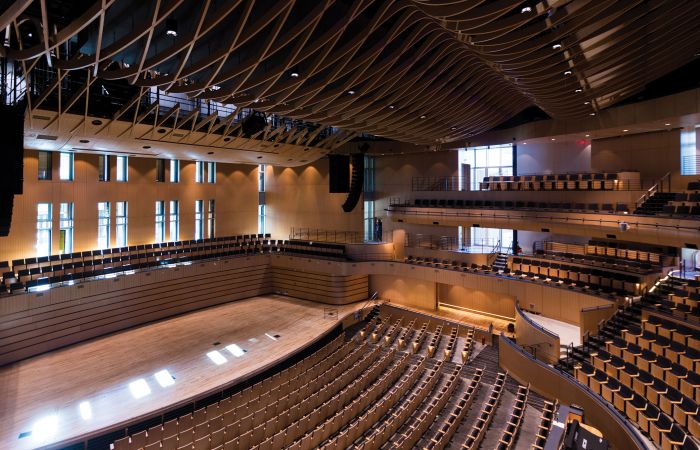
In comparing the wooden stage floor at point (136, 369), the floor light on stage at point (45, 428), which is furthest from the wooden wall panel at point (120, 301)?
the floor light on stage at point (45, 428)

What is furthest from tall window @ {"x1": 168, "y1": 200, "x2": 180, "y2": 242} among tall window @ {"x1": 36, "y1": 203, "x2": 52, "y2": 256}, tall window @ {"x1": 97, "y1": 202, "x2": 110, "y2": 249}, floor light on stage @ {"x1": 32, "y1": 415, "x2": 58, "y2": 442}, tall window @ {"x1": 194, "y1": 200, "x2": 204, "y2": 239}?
floor light on stage @ {"x1": 32, "y1": 415, "x2": 58, "y2": 442}

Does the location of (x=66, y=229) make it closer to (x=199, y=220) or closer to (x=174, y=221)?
(x=174, y=221)

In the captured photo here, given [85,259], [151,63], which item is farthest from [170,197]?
[151,63]

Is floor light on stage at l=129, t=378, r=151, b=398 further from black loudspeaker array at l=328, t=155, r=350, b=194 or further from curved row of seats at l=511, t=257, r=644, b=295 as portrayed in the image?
curved row of seats at l=511, t=257, r=644, b=295

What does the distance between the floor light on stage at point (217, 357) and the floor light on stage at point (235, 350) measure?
0.42 m

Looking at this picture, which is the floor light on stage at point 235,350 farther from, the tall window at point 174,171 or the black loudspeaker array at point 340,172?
the tall window at point 174,171

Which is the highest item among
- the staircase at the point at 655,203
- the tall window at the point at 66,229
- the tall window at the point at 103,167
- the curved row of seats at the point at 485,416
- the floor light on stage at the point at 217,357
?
the tall window at the point at 103,167

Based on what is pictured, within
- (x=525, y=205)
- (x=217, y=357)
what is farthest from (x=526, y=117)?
(x=217, y=357)

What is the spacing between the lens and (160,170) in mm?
22344

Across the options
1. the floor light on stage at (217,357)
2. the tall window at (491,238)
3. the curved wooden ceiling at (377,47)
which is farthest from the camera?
the tall window at (491,238)

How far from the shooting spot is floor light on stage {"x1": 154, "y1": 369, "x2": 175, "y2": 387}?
12464 mm

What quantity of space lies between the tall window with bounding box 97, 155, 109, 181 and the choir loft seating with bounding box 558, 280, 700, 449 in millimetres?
21071

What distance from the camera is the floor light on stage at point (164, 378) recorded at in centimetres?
1246

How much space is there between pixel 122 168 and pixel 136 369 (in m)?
11.5
